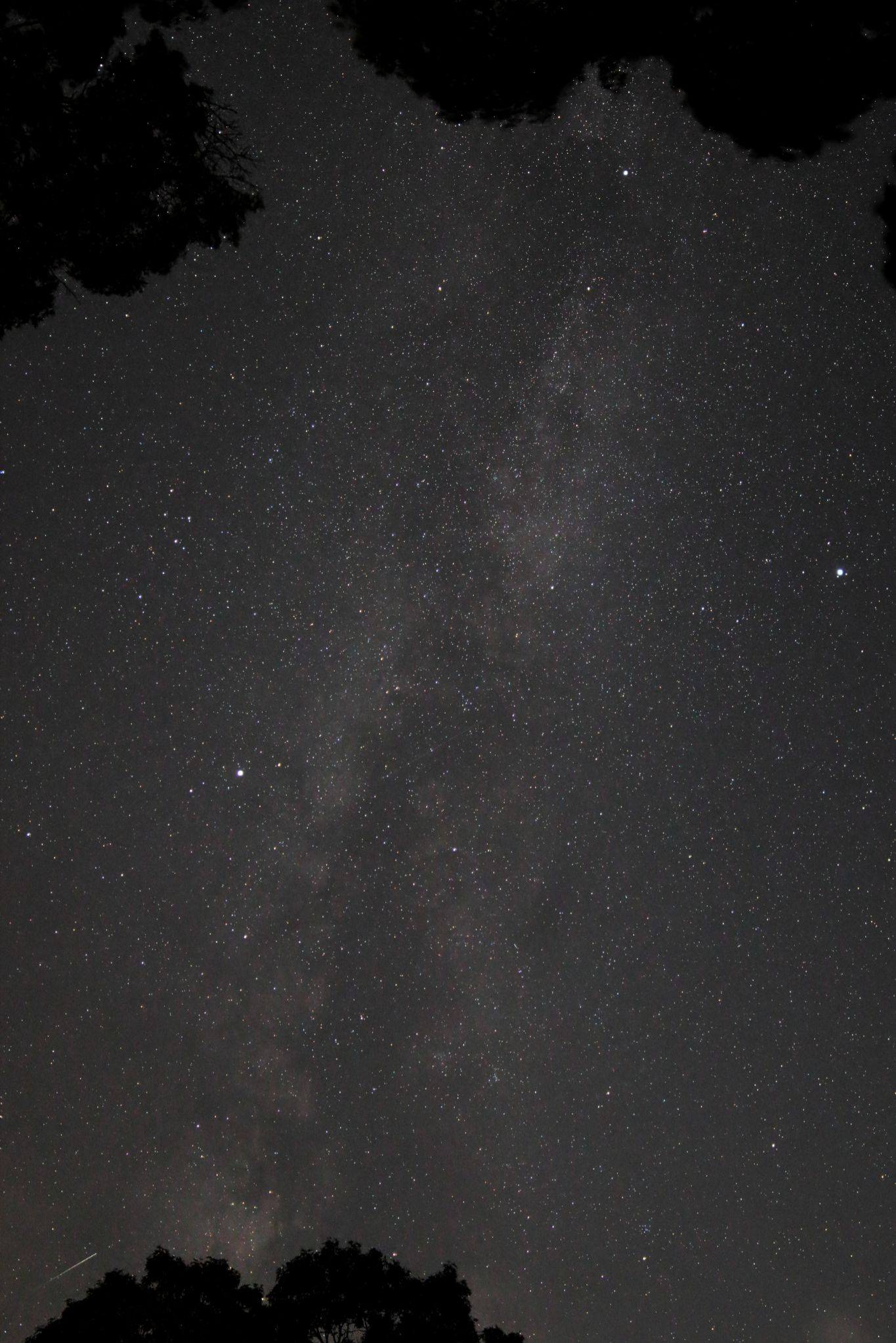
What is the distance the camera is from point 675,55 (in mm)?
6305

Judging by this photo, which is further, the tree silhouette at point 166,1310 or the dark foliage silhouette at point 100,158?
the tree silhouette at point 166,1310

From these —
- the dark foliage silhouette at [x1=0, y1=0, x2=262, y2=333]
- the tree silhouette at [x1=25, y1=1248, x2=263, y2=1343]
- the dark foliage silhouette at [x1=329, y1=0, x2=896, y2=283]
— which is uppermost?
the dark foliage silhouette at [x1=329, y1=0, x2=896, y2=283]

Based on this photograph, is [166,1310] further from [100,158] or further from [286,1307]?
[100,158]

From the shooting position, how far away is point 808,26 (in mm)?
5855

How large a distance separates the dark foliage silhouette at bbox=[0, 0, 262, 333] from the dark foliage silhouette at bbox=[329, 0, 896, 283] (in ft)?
4.63

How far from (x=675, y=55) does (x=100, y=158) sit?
14.1ft

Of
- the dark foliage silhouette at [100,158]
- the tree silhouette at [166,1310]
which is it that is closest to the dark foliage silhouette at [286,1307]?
the tree silhouette at [166,1310]

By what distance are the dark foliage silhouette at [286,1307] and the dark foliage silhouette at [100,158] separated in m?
10.3

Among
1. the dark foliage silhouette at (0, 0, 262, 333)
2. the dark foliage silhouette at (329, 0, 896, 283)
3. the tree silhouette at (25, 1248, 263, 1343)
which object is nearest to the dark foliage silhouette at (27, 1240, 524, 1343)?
the tree silhouette at (25, 1248, 263, 1343)

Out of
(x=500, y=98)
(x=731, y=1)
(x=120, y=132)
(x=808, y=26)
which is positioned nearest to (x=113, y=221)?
(x=120, y=132)

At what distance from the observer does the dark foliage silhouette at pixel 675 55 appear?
A: 5840 mm

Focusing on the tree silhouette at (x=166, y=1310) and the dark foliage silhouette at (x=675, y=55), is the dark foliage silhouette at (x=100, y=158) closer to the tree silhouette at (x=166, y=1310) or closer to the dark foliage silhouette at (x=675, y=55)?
the dark foliage silhouette at (x=675, y=55)

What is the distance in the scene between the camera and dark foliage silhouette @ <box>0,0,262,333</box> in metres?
5.80

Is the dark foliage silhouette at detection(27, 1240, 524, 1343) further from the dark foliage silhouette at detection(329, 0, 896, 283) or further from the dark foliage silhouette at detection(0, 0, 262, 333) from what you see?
the dark foliage silhouette at detection(329, 0, 896, 283)
